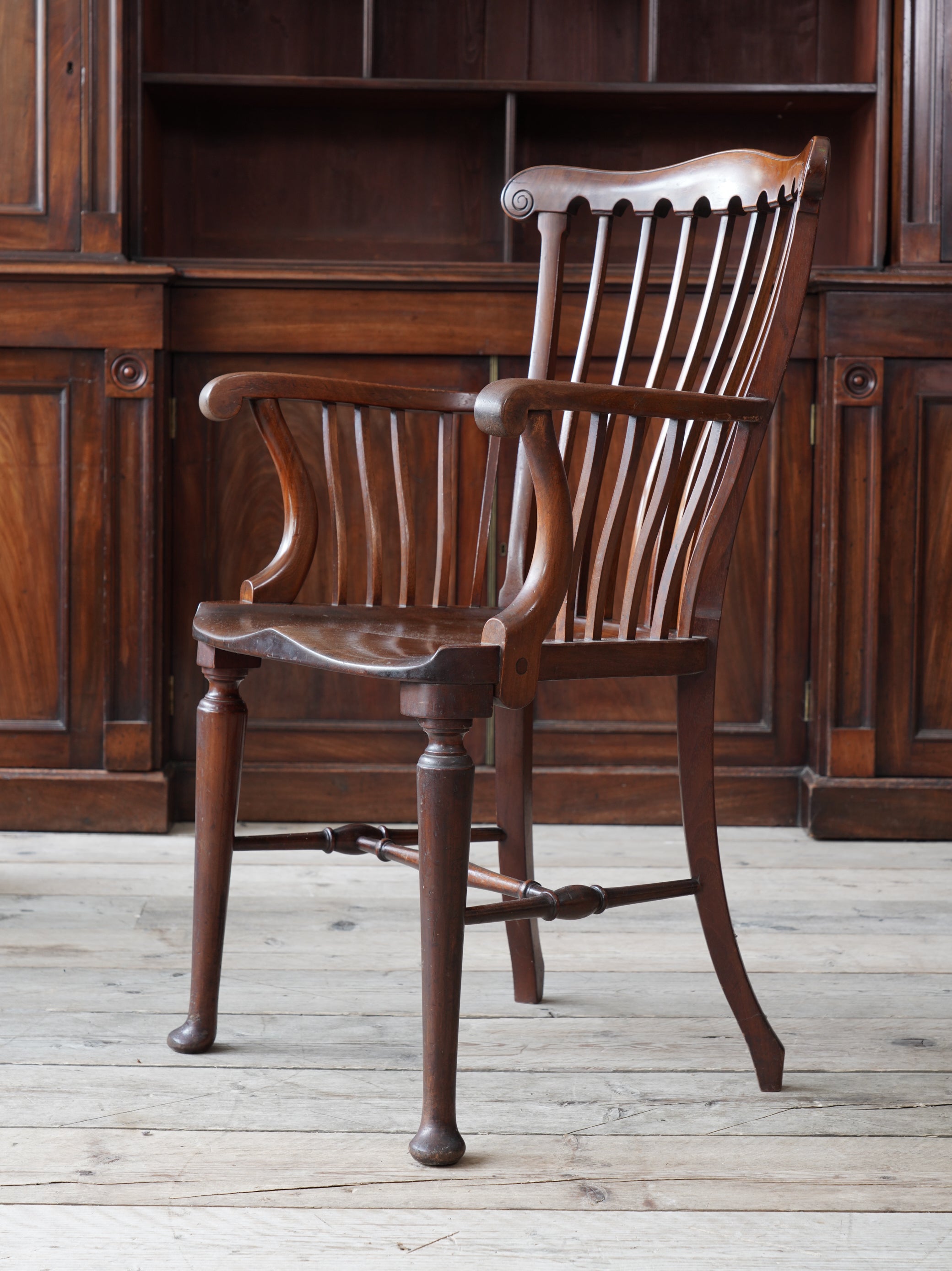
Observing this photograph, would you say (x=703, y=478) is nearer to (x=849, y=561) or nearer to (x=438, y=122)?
(x=849, y=561)

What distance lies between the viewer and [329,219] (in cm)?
267

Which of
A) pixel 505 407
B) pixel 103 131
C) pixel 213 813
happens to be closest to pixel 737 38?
pixel 103 131

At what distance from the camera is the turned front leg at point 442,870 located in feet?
3.52

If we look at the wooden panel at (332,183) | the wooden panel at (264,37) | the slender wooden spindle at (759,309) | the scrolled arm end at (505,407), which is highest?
the wooden panel at (264,37)

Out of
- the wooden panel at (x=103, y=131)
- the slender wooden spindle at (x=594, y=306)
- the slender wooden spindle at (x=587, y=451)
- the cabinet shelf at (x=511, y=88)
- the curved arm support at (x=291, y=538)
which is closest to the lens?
the slender wooden spindle at (x=587, y=451)

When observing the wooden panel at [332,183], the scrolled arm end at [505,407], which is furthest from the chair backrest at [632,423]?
the wooden panel at [332,183]

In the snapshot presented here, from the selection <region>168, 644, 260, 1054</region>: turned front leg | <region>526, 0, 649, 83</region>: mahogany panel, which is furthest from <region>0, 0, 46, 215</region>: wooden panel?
<region>168, 644, 260, 1054</region>: turned front leg

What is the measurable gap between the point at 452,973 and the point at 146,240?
192 cm

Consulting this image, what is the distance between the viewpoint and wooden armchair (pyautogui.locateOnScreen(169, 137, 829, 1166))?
109cm

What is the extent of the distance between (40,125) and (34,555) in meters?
0.78

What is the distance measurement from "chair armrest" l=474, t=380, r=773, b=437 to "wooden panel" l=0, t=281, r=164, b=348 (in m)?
1.38

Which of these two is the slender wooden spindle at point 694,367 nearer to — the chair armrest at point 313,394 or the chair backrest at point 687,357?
the chair backrest at point 687,357

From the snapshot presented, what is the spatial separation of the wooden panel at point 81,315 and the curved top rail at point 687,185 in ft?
3.08

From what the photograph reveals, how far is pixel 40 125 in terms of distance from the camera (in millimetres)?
2318
